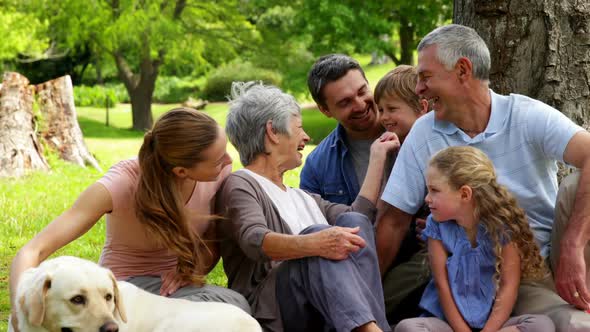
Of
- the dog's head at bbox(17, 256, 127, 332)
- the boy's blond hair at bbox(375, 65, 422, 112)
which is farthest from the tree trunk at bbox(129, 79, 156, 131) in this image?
the dog's head at bbox(17, 256, 127, 332)

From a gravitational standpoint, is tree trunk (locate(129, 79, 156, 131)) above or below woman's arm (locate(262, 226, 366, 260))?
below

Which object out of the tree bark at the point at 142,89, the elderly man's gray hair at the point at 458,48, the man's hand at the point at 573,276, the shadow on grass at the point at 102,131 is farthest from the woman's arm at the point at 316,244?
the tree bark at the point at 142,89

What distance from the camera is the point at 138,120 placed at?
30016mm

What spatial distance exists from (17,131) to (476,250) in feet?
31.0

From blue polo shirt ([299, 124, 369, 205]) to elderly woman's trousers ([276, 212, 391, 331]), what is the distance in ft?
3.07

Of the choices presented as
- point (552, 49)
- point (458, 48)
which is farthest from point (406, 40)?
point (458, 48)

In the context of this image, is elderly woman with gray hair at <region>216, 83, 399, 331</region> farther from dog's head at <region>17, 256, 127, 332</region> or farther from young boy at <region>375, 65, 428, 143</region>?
dog's head at <region>17, 256, 127, 332</region>

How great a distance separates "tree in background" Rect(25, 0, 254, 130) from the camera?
27.0 metres

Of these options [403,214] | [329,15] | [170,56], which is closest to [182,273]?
[403,214]

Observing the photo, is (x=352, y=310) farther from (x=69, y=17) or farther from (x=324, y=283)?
(x=69, y=17)

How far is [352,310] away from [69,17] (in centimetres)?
2509

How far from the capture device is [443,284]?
4219 mm

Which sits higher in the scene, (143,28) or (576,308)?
(576,308)

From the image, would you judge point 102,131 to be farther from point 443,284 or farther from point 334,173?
point 443,284
